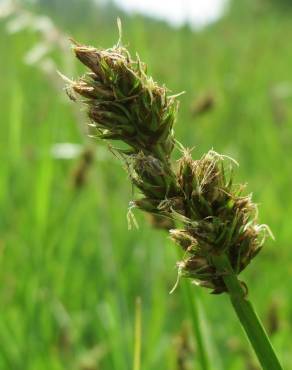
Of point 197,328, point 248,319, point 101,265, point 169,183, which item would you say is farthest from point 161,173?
point 101,265

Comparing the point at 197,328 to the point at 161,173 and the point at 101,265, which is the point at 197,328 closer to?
the point at 161,173

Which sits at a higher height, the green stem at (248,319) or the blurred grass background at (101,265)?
the blurred grass background at (101,265)

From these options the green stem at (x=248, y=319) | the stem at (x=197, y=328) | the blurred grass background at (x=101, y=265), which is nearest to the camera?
the green stem at (x=248, y=319)

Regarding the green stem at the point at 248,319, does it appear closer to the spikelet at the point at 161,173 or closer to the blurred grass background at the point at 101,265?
the spikelet at the point at 161,173

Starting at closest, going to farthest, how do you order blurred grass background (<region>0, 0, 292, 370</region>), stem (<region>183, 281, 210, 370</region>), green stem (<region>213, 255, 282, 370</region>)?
green stem (<region>213, 255, 282, 370</region>) → stem (<region>183, 281, 210, 370</region>) → blurred grass background (<region>0, 0, 292, 370</region>)

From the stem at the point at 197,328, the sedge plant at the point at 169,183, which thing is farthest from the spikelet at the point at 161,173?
the stem at the point at 197,328

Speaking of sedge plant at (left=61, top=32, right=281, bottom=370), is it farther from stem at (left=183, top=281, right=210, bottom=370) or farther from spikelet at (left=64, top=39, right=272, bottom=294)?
stem at (left=183, top=281, right=210, bottom=370)

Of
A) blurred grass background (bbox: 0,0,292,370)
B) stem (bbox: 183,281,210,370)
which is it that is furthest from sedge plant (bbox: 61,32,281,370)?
stem (bbox: 183,281,210,370)

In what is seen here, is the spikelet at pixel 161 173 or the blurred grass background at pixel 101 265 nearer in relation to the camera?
the spikelet at pixel 161 173

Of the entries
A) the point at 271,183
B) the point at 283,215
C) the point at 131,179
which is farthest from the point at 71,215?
the point at 131,179
